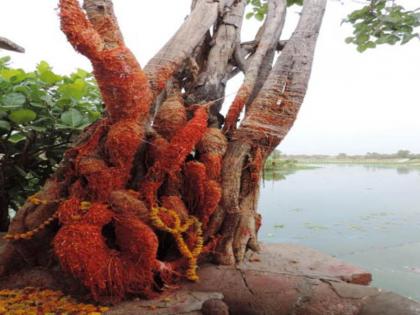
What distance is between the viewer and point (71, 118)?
1.96 m

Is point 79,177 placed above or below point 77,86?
below

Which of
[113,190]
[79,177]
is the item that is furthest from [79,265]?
[79,177]

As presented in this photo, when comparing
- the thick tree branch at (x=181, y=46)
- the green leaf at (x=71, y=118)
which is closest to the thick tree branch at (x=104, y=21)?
the thick tree branch at (x=181, y=46)

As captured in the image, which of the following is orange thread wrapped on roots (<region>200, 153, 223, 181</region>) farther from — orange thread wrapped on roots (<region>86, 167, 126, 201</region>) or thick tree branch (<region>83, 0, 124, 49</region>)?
thick tree branch (<region>83, 0, 124, 49</region>)

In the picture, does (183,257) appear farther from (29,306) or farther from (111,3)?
(111,3)

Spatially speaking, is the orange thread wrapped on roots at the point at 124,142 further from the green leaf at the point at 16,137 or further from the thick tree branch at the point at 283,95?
the green leaf at the point at 16,137

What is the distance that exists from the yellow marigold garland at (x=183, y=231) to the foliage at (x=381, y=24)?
235cm

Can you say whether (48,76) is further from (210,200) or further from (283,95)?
(283,95)

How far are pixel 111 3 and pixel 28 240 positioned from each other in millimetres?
1195

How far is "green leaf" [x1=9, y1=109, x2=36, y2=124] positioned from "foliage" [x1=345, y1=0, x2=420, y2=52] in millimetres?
2590

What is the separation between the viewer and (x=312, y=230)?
3.03m

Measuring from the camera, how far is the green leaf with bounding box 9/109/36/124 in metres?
1.84

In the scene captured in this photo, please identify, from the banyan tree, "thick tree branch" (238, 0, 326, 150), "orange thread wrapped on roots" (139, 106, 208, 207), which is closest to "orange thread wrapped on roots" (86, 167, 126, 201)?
the banyan tree

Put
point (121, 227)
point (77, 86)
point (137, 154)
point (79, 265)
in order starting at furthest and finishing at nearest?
point (77, 86) → point (137, 154) → point (121, 227) → point (79, 265)
